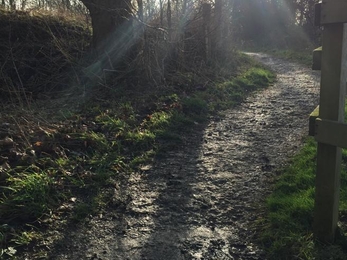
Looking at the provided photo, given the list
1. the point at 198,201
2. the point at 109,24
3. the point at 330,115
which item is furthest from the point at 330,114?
the point at 109,24

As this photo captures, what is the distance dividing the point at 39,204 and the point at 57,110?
11.5 ft

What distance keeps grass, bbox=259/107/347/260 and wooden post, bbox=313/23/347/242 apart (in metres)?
0.13

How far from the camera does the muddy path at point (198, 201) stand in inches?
117

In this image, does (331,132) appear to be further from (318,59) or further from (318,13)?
(318,13)

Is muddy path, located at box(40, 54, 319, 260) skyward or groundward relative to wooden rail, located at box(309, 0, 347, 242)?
groundward

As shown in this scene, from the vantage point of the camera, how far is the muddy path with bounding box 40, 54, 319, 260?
298 cm

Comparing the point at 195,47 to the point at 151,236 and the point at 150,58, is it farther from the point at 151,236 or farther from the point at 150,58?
the point at 151,236

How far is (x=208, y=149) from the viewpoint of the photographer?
533cm

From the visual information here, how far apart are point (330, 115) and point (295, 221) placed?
1.04 metres

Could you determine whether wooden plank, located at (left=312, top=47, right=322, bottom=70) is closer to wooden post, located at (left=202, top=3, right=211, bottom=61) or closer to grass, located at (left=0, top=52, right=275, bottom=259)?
grass, located at (left=0, top=52, right=275, bottom=259)

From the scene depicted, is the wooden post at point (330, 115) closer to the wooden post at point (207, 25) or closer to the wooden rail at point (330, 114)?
the wooden rail at point (330, 114)

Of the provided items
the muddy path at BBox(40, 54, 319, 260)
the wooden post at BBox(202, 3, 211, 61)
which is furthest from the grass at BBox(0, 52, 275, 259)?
the wooden post at BBox(202, 3, 211, 61)

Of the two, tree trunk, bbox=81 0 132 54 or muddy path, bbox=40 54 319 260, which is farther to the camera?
tree trunk, bbox=81 0 132 54

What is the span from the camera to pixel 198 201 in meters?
3.78
